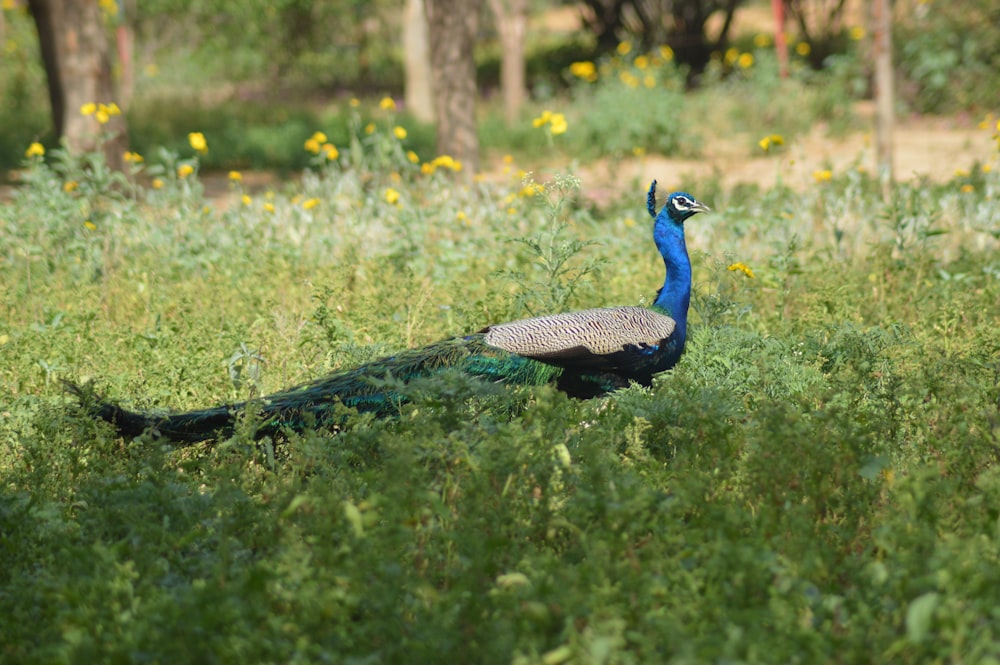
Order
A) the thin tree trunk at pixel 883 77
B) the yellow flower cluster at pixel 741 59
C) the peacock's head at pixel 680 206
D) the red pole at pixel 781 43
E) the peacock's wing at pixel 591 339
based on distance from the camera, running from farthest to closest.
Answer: the red pole at pixel 781 43 < the yellow flower cluster at pixel 741 59 < the thin tree trunk at pixel 883 77 < the peacock's head at pixel 680 206 < the peacock's wing at pixel 591 339

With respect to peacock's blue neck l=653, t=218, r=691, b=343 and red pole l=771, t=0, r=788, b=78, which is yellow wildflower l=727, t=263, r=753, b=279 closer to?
peacock's blue neck l=653, t=218, r=691, b=343

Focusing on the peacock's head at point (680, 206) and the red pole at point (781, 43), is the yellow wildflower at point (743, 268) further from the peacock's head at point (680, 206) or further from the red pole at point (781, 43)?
the red pole at point (781, 43)

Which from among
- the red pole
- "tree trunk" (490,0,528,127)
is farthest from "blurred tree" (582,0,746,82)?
"tree trunk" (490,0,528,127)

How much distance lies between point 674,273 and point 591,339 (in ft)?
2.25

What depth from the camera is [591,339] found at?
4.68m

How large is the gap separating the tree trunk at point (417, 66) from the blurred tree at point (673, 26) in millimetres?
5147

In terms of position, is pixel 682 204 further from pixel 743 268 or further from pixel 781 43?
pixel 781 43

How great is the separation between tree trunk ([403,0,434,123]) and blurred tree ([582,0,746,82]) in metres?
5.15

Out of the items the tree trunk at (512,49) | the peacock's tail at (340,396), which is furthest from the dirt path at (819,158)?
the peacock's tail at (340,396)

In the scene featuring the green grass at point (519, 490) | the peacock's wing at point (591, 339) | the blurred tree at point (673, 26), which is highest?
the blurred tree at point (673, 26)

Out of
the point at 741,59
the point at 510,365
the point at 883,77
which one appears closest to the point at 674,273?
the point at 510,365

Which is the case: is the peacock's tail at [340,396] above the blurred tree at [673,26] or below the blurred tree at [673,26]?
below

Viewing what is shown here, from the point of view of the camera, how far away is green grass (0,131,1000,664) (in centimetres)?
281

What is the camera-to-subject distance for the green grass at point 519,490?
111 inches
